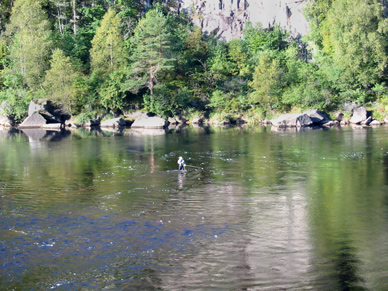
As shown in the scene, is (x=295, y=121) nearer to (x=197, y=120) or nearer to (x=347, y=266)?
(x=197, y=120)

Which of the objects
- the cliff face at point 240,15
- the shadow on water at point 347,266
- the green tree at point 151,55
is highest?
the cliff face at point 240,15

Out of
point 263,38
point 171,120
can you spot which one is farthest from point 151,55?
point 263,38

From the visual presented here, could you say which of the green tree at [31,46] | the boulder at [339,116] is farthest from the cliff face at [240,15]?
the green tree at [31,46]

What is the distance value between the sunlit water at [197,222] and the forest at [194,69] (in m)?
34.0

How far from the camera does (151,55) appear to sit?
68.6 meters

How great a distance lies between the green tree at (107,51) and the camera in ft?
245

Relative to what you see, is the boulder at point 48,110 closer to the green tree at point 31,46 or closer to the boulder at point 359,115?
→ the green tree at point 31,46

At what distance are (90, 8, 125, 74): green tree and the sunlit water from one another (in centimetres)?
4310

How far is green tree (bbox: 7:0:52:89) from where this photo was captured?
245 ft

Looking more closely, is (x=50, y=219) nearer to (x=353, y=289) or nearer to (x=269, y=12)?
(x=353, y=289)

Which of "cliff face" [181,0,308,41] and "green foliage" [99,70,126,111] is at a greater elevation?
"cliff face" [181,0,308,41]

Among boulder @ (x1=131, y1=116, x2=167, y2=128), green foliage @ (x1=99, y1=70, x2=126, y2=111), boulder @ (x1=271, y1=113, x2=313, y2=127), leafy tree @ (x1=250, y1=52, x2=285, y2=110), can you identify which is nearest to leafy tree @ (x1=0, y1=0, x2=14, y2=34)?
green foliage @ (x1=99, y1=70, x2=126, y2=111)

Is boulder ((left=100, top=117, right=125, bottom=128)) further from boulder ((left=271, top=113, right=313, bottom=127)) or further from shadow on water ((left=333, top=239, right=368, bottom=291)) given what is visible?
shadow on water ((left=333, top=239, right=368, bottom=291))

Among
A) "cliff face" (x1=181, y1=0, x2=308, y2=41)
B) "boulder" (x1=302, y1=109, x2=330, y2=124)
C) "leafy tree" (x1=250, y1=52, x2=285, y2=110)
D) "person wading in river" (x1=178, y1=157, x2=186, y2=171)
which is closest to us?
"person wading in river" (x1=178, y1=157, x2=186, y2=171)
